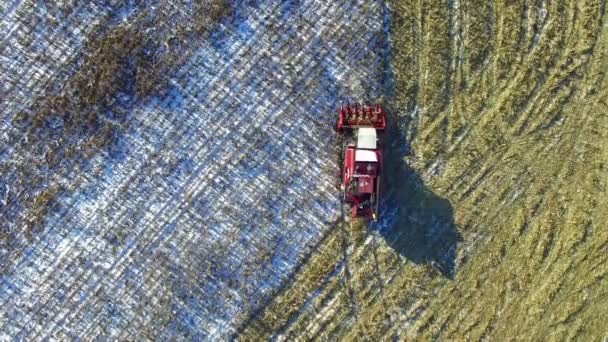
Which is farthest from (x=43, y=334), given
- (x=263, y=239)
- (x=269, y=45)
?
(x=269, y=45)

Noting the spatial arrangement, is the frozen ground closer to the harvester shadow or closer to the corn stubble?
the corn stubble

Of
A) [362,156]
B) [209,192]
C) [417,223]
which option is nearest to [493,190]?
[417,223]

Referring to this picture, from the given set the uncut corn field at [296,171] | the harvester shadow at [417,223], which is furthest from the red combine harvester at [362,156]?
the harvester shadow at [417,223]

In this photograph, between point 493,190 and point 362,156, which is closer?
point 362,156

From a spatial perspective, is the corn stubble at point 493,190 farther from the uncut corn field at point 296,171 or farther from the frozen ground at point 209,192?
the frozen ground at point 209,192

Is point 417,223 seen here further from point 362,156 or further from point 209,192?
point 209,192
